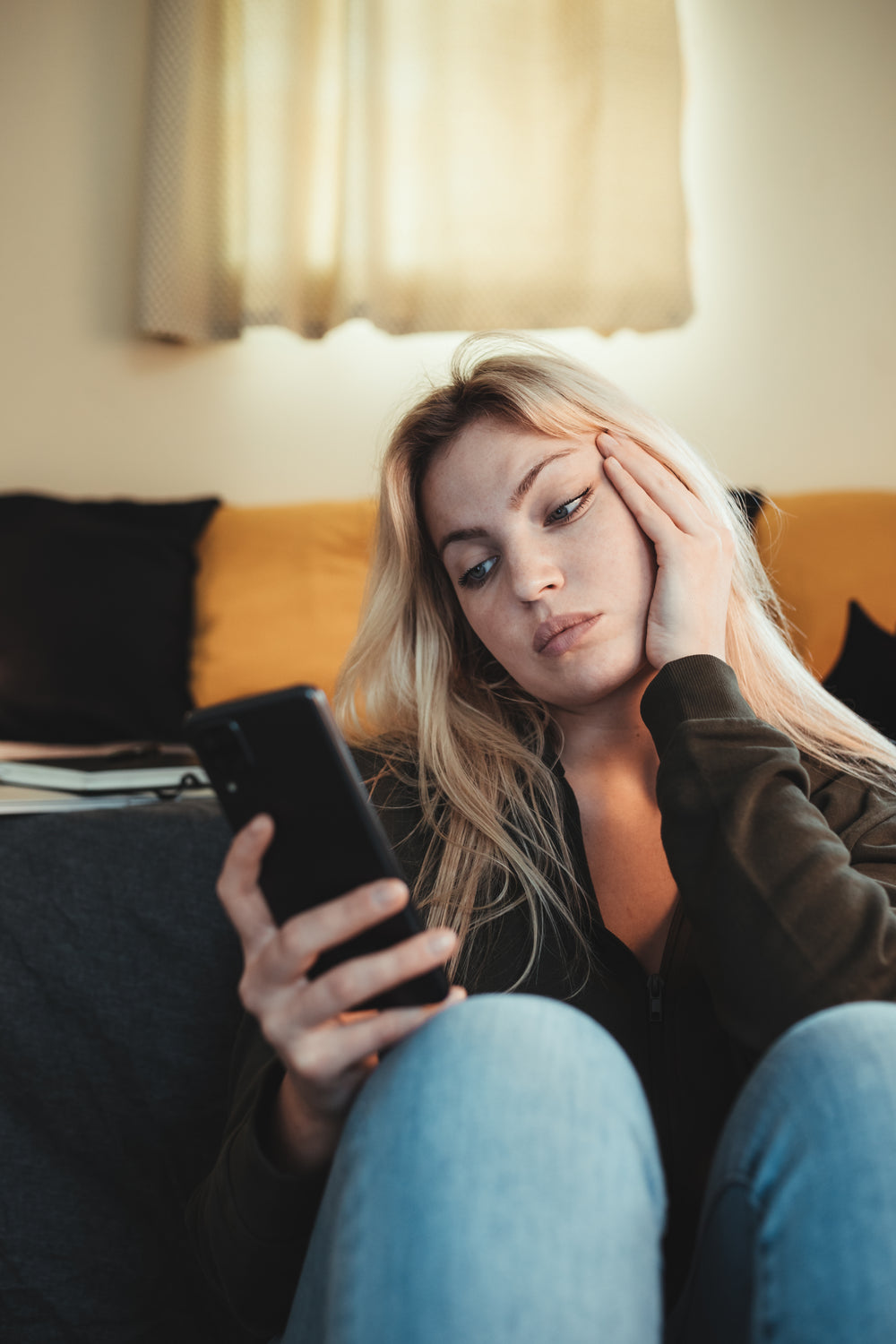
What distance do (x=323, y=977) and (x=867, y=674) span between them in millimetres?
1088

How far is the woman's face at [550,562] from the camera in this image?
0.93 m

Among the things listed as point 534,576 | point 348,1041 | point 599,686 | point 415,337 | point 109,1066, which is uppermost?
point 415,337

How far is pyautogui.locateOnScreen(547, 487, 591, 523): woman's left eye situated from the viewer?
967 millimetres

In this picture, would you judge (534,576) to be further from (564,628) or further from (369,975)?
(369,975)

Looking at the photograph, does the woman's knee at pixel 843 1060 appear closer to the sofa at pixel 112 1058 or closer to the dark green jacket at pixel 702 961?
the dark green jacket at pixel 702 961

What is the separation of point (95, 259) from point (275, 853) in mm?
2164

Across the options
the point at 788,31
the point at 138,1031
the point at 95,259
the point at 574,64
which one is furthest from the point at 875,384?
the point at 138,1031

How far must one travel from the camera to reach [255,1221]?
0.66 metres

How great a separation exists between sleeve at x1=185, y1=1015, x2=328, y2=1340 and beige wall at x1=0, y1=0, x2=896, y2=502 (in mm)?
1846

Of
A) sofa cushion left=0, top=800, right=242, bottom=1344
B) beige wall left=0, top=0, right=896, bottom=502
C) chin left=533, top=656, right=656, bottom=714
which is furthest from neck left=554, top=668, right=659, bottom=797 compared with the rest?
beige wall left=0, top=0, right=896, bottom=502

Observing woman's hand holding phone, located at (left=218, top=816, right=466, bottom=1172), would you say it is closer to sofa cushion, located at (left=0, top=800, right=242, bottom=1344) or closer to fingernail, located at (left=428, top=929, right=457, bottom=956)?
fingernail, located at (left=428, top=929, right=457, bottom=956)

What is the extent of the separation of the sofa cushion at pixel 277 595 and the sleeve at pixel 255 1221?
4.01 feet

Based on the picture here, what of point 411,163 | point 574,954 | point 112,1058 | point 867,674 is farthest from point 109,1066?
point 411,163

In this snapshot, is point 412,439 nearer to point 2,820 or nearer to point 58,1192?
point 2,820
